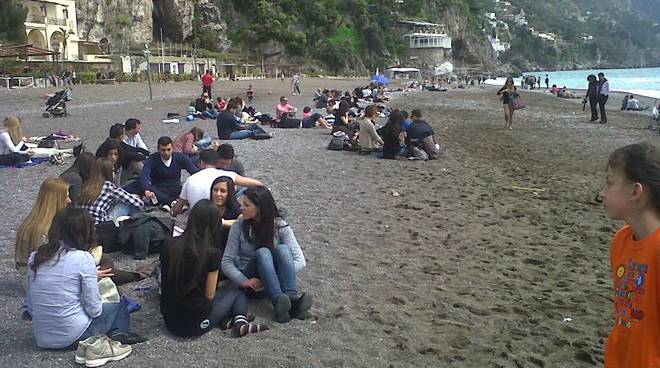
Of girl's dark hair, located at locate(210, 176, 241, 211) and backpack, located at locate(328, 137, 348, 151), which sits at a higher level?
girl's dark hair, located at locate(210, 176, 241, 211)

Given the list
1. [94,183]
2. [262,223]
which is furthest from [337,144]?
[262,223]

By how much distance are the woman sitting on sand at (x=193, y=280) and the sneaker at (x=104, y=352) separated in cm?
46

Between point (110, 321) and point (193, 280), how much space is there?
72 cm

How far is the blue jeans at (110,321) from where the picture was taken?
4406 mm

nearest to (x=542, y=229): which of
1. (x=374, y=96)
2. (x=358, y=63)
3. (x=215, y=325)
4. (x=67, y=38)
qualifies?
(x=215, y=325)

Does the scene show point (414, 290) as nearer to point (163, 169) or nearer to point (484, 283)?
point (484, 283)

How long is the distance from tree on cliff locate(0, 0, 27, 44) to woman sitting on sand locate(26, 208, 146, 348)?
166ft

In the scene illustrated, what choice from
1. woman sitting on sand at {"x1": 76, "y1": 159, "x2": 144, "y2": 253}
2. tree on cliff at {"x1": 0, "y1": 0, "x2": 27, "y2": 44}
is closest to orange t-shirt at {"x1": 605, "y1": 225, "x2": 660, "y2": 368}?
woman sitting on sand at {"x1": 76, "y1": 159, "x2": 144, "y2": 253}

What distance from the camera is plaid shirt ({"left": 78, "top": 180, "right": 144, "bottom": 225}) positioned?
6.57 m

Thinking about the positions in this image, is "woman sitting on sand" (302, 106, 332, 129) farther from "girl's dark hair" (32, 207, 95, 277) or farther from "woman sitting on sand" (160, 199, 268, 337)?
"girl's dark hair" (32, 207, 95, 277)

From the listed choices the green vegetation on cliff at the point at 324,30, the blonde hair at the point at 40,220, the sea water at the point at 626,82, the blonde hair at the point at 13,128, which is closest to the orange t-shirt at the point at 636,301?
the blonde hair at the point at 40,220

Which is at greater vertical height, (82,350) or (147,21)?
(147,21)

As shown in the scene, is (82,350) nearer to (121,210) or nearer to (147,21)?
(121,210)

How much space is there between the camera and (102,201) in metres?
6.70
